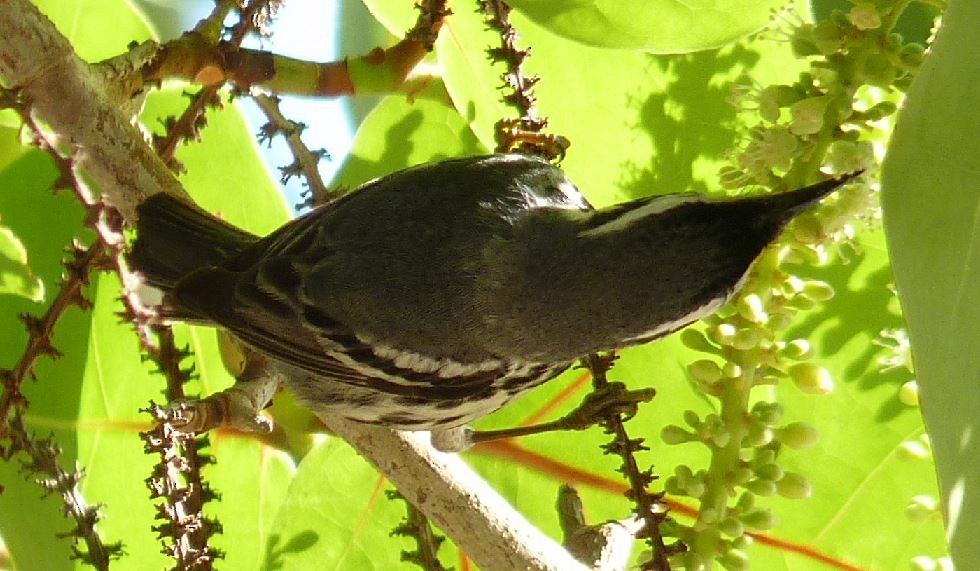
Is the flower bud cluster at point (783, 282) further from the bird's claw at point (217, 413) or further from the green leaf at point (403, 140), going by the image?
the green leaf at point (403, 140)

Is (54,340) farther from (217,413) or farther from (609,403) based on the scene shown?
(609,403)

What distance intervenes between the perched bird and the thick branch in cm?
5

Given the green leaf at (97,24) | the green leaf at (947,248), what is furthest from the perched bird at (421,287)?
the green leaf at (947,248)

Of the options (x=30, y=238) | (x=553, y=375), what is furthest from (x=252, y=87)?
(x=553, y=375)

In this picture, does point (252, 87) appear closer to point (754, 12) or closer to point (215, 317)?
point (215, 317)

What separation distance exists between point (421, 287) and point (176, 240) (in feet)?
1.11

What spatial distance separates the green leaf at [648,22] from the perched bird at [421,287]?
0.20 meters

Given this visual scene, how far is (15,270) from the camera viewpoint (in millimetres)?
1312

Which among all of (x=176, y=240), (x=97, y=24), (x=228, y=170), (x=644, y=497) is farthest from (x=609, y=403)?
(x=97, y=24)

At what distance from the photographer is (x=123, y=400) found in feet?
5.06

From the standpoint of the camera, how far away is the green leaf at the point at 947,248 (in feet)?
2.33

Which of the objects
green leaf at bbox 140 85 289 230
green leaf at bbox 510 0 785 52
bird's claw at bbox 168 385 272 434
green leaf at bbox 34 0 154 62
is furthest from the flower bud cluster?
green leaf at bbox 34 0 154 62

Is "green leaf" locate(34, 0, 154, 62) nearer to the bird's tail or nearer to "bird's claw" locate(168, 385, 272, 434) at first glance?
the bird's tail

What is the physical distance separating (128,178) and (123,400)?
38cm
